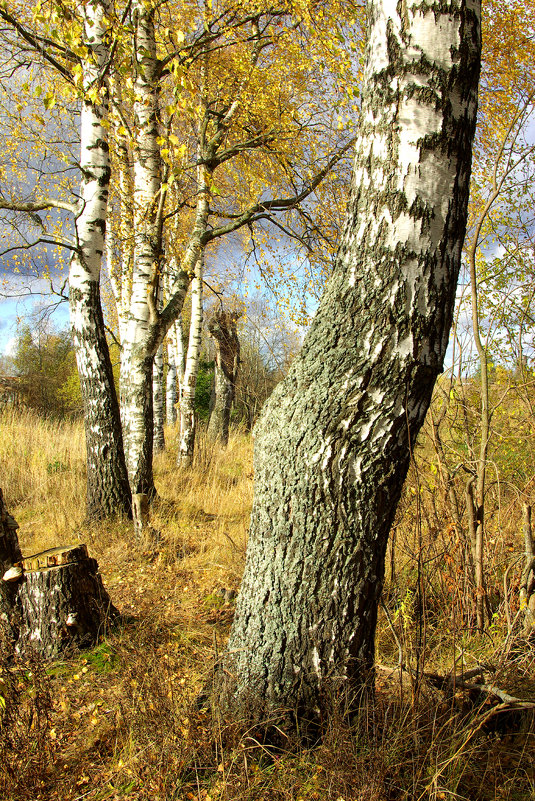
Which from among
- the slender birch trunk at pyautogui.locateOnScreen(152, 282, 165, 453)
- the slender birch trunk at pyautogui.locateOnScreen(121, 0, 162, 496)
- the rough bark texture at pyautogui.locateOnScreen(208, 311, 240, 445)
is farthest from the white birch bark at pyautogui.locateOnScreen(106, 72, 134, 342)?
the rough bark texture at pyautogui.locateOnScreen(208, 311, 240, 445)

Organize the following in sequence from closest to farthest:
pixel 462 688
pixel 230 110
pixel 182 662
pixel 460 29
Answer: pixel 460 29 < pixel 462 688 < pixel 182 662 < pixel 230 110

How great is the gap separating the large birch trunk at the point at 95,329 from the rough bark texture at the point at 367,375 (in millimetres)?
3552

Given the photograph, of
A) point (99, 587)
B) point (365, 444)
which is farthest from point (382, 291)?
point (99, 587)

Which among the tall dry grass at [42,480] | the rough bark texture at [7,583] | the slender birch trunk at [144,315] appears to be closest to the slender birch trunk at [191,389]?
the tall dry grass at [42,480]

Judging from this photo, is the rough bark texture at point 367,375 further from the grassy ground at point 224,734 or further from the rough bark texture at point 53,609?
the rough bark texture at point 53,609

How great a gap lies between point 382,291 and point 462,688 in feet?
5.65

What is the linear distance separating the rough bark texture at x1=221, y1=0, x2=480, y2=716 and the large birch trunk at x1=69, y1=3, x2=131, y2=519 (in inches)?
140

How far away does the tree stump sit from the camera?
2895mm

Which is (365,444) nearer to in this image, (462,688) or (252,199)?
(462,688)

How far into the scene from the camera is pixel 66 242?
490 centimetres

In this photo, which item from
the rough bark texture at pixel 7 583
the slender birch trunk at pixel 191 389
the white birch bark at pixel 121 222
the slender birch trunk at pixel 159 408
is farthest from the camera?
the slender birch trunk at pixel 159 408

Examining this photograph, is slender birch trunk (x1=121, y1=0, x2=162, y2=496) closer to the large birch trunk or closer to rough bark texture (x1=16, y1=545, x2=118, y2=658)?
the large birch trunk

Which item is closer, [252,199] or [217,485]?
[217,485]

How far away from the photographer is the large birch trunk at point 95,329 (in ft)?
16.6
